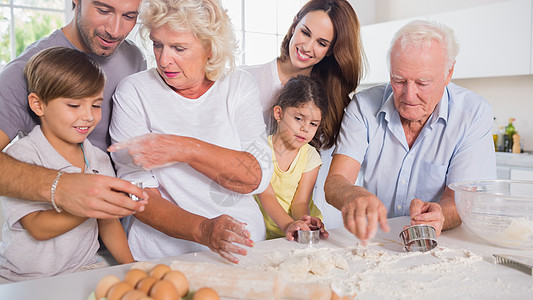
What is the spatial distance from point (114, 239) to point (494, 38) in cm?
280

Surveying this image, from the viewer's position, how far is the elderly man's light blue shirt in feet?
4.82

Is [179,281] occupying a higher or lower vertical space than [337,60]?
lower

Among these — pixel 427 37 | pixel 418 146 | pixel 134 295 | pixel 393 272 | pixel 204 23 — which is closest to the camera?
pixel 134 295

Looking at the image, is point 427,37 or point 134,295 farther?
point 427,37

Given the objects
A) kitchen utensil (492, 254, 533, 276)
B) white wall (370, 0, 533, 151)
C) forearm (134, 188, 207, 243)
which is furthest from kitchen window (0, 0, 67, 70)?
white wall (370, 0, 533, 151)

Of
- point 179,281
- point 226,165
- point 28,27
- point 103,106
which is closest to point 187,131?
point 226,165

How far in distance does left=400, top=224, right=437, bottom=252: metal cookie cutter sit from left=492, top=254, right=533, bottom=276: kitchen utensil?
0.44 feet

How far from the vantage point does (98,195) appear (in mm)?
946

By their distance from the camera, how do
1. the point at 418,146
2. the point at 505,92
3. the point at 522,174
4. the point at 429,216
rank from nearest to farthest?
1. the point at 429,216
2. the point at 418,146
3. the point at 522,174
4. the point at 505,92

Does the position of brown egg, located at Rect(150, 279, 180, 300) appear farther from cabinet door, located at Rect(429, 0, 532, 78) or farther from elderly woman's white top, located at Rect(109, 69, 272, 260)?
cabinet door, located at Rect(429, 0, 532, 78)

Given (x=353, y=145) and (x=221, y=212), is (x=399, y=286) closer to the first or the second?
(x=221, y=212)

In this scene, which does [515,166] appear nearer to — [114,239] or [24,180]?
[114,239]

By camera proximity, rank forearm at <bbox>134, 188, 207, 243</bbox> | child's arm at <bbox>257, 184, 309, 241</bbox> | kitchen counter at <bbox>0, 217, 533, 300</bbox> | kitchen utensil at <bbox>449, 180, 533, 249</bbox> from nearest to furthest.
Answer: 1. kitchen counter at <bbox>0, 217, 533, 300</bbox>
2. kitchen utensil at <bbox>449, 180, 533, 249</bbox>
3. forearm at <bbox>134, 188, 207, 243</bbox>
4. child's arm at <bbox>257, 184, 309, 241</bbox>

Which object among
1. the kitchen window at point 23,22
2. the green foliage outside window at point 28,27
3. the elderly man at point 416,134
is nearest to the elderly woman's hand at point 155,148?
the elderly man at point 416,134
